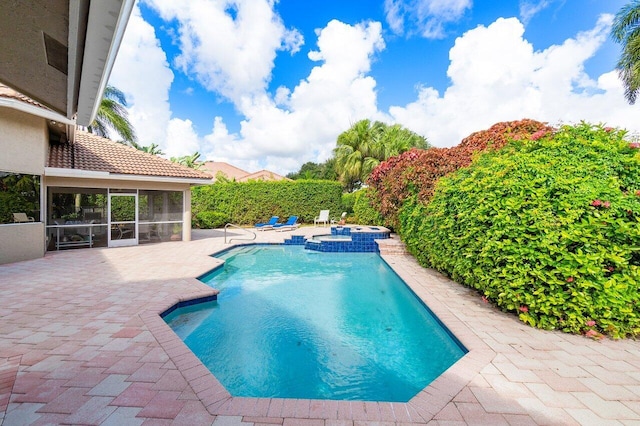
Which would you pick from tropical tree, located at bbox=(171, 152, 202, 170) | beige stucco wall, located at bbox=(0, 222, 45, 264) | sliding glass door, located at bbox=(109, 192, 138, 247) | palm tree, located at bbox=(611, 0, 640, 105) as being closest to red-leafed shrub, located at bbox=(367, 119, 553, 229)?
sliding glass door, located at bbox=(109, 192, 138, 247)

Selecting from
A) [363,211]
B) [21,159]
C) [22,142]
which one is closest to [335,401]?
[21,159]

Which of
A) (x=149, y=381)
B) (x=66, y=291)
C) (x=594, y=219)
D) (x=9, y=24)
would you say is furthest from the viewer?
(x=66, y=291)

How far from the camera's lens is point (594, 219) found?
469 centimetres

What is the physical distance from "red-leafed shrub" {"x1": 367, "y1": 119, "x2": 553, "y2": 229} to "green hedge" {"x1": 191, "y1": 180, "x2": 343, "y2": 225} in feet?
38.9

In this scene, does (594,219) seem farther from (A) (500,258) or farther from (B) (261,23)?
(B) (261,23)

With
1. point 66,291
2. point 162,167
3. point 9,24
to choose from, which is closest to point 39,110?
point 162,167

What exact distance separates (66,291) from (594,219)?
35.6 feet

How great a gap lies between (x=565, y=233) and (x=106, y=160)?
17401mm

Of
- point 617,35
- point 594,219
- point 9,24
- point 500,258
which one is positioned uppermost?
point 617,35

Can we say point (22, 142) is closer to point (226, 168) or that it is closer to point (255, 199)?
point (255, 199)

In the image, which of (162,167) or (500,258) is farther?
(162,167)

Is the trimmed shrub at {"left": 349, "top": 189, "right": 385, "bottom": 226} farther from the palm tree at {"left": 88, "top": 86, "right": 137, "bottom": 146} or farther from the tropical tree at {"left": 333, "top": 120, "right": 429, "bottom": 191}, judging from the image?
the palm tree at {"left": 88, "top": 86, "right": 137, "bottom": 146}

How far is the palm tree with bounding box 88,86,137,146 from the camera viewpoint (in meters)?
25.1

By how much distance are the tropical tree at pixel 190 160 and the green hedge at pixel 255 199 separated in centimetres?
841
